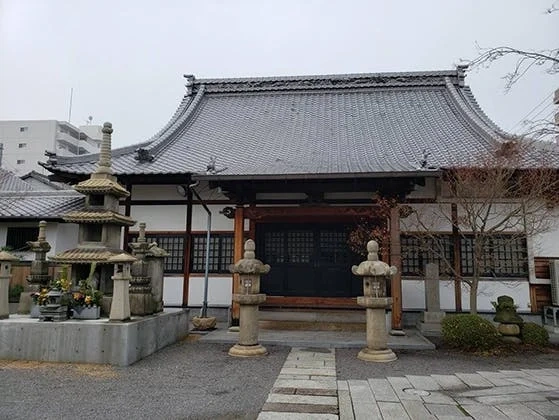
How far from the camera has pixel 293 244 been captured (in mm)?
12586

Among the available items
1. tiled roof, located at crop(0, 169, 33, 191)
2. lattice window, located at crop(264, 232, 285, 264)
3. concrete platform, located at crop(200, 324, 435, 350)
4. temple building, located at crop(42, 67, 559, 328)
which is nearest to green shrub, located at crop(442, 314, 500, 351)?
concrete platform, located at crop(200, 324, 435, 350)

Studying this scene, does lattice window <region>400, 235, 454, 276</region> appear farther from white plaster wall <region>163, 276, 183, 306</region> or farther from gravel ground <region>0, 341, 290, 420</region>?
white plaster wall <region>163, 276, 183, 306</region>

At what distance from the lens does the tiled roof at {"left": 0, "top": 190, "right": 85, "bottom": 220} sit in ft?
41.5

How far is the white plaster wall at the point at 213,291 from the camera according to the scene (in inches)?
479

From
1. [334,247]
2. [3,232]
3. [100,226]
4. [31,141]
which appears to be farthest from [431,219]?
[31,141]

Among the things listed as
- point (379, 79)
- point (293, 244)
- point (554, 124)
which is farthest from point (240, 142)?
point (554, 124)

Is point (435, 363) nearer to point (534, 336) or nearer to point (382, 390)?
point (382, 390)

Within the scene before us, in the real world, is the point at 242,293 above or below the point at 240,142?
below

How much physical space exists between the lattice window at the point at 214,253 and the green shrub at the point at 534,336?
7.55 meters

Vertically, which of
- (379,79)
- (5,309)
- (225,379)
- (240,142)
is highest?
(379,79)

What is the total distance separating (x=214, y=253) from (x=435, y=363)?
6851 millimetres

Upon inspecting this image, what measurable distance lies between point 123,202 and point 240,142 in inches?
169

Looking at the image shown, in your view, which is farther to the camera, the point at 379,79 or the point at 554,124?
the point at 379,79

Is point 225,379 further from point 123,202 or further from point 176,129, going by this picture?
point 176,129
